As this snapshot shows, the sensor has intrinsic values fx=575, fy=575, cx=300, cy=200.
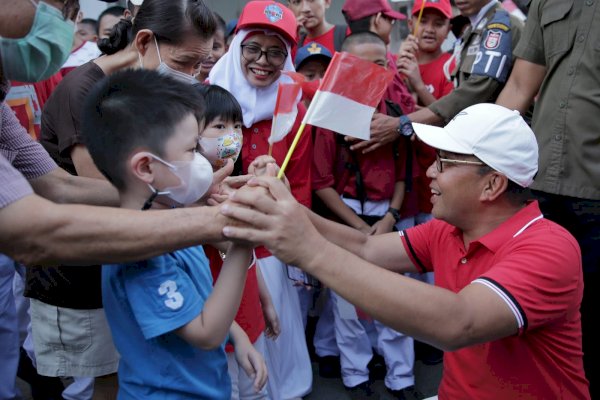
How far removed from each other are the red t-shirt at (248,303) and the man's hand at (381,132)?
4.39ft

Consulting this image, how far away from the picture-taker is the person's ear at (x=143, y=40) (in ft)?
8.07

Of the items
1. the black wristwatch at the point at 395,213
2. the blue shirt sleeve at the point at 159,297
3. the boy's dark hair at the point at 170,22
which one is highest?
the boy's dark hair at the point at 170,22

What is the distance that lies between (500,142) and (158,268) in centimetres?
111

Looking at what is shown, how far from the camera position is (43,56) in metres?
1.52

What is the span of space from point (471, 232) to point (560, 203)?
1.10m

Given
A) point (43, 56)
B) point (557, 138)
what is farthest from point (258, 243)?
point (557, 138)

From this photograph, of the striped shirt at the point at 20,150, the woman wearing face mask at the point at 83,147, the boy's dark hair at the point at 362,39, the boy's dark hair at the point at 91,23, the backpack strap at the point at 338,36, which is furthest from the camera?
the boy's dark hair at the point at 91,23

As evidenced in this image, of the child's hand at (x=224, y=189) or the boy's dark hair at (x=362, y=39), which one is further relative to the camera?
the boy's dark hair at (x=362, y=39)

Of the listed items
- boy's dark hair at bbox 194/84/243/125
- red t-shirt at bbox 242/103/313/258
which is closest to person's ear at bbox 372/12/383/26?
red t-shirt at bbox 242/103/313/258

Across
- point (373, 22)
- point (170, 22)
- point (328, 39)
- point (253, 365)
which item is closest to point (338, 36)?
point (328, 39)

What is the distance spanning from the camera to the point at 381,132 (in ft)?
11.6

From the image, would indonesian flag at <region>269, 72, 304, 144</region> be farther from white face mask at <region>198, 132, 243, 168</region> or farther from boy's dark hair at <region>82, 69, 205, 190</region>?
white face mask at <region>198, 132, 243, 168</region>

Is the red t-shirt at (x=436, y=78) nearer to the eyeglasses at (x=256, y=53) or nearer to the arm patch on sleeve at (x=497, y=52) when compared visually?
the arm patch on sleeve at (x=497, y=52)

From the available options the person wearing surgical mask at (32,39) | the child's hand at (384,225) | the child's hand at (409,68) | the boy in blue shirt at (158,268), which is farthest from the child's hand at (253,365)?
the child's hand at (409,68)
